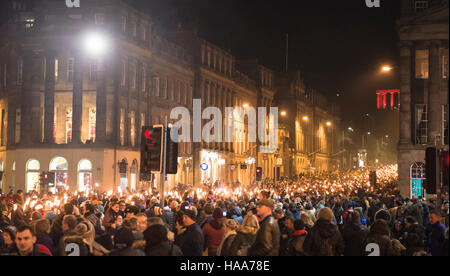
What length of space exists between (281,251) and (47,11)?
171 feet

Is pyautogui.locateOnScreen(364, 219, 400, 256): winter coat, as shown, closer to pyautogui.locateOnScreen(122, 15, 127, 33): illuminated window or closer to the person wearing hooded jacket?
the person wearing hooded jacket

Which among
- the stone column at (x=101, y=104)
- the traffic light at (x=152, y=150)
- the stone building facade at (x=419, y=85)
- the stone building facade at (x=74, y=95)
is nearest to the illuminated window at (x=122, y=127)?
the stone building facade at (x=74, y=95)

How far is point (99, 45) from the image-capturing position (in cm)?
5931

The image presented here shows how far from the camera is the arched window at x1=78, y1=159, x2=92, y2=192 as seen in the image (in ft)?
Result: 192

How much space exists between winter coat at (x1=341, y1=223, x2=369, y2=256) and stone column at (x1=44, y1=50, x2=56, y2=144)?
162 feet

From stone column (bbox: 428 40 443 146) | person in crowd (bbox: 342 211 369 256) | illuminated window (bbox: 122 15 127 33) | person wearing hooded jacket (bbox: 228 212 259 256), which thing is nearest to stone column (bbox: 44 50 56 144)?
illuminated window (bbox: 122 15 127 33)

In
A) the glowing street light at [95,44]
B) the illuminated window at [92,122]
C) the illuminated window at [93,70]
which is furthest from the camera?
the illuminated window at [93,70]

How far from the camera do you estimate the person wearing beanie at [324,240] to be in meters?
11.6

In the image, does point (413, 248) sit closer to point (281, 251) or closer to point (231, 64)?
point (281, 251)

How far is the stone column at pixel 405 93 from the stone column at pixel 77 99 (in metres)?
25.1

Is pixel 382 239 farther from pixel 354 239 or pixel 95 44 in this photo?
pixel 95 44

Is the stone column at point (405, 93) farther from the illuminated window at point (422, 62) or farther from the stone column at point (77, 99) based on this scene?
the stone column at point (77, 99)

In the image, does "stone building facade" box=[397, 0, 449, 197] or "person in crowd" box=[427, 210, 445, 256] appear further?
"stone building facade" box=[397, 0, 449, 197]

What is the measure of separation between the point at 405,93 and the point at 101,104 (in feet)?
77.8
